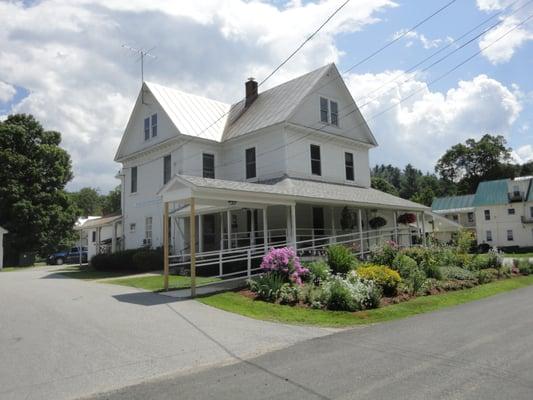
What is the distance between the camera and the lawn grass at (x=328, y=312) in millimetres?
10281

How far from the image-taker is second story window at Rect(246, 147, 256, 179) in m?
24.6

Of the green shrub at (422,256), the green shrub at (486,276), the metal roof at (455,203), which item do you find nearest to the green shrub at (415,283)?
the green shrub at (422,256)

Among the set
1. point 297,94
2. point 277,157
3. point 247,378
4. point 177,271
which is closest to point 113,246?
point 177,271

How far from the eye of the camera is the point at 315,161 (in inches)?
982

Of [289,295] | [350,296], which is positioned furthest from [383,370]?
[289,295]

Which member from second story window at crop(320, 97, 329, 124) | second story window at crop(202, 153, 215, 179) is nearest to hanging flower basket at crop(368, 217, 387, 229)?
second story window at crop(320, 97, 329, 124)

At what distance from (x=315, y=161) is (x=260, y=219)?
4.59 m

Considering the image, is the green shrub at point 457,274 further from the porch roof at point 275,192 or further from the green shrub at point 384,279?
the porch roof at point 275,192

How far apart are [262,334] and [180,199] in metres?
7.39

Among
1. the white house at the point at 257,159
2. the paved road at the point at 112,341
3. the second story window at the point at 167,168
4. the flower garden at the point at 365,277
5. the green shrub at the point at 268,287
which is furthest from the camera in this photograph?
the second story window at the point at 167,168

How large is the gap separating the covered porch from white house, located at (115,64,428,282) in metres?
0.08

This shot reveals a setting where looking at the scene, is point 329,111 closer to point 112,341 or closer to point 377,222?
point 377,222

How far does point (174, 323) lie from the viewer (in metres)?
9.81

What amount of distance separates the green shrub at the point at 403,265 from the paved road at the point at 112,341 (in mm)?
7340
